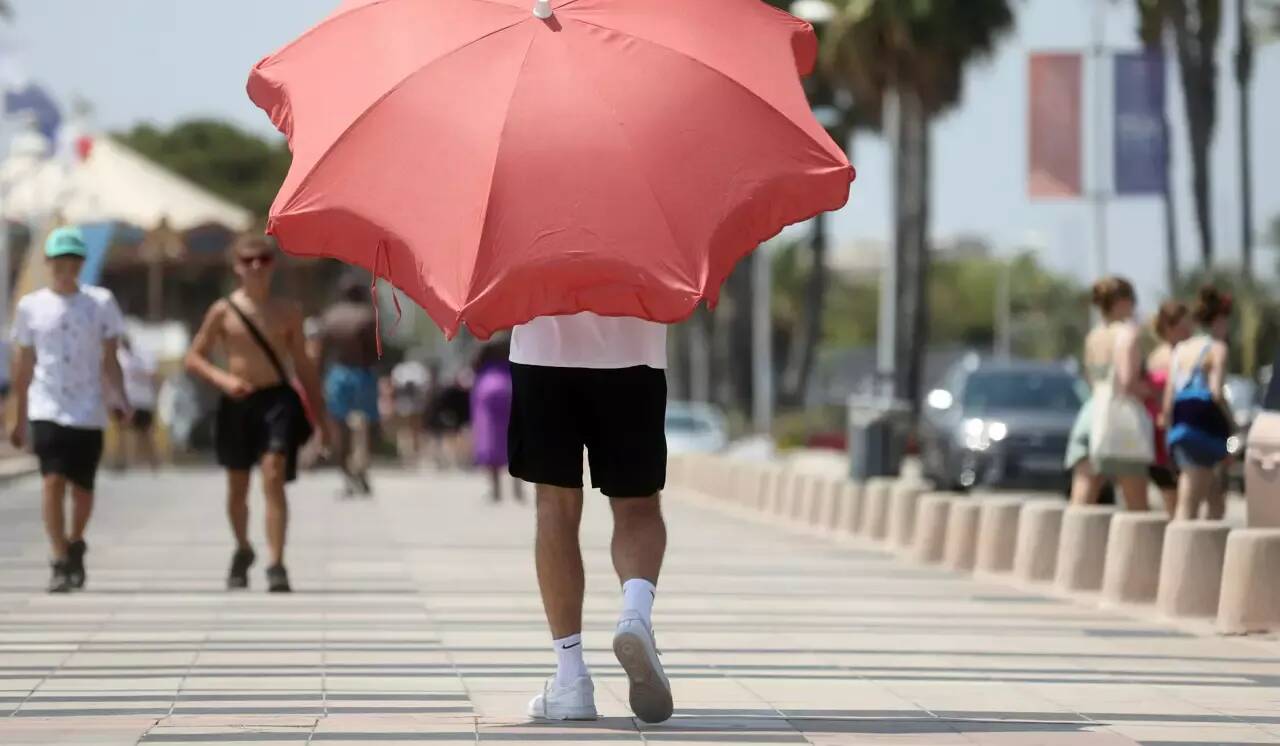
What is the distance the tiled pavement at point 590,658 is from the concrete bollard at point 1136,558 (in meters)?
0.31

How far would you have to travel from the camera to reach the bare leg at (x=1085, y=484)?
15.8 metres

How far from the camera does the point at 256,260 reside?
13.5m

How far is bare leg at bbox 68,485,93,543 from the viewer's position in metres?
13.3

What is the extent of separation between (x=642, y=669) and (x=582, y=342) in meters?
1.00

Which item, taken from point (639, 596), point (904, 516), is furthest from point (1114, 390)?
point (639, 596)

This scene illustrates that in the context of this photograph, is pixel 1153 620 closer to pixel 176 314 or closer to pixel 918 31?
pixel 918 31

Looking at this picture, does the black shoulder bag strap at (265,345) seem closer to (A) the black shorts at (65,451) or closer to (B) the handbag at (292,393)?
(B) the handbag at (292,393)

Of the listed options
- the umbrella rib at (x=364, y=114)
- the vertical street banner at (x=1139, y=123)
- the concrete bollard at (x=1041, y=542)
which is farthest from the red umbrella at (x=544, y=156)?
the vertical street banner at (x=1139, y=123)

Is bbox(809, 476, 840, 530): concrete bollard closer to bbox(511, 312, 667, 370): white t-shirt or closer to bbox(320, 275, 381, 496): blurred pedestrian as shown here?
bbox(320, 275, 381, 496): blurred pedestrian

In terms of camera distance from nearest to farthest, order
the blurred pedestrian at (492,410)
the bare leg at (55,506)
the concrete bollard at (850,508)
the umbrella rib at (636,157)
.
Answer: the umbrella rib at (636,157) < the bare leg at (55,506) < the concrete bollard at (850,508) < the blurred pedestrian at (492,410)

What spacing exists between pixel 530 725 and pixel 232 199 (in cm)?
10849

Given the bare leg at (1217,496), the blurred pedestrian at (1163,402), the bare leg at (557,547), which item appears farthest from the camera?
the bare leg at (1217,496)

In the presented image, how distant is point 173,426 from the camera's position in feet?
136

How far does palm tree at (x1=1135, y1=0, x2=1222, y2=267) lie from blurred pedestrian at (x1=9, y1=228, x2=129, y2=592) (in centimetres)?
3474
